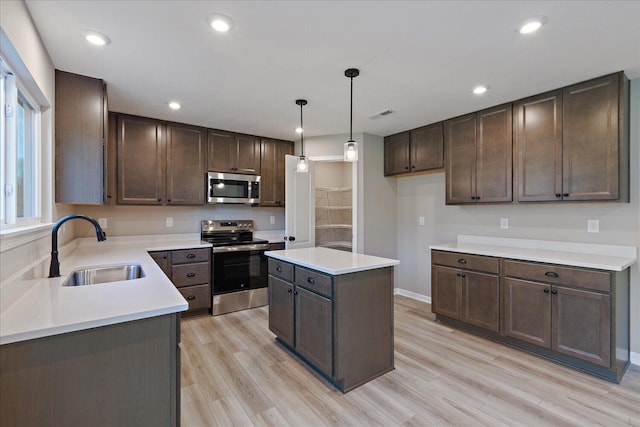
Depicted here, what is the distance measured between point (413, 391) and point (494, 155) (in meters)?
2.43

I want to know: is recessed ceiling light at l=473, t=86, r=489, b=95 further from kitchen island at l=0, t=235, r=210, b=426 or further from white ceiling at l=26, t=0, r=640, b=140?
kitchen island at l=0, t=235, r=210, b=426

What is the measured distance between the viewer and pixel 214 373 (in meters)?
2.41

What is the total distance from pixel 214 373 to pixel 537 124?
11.8ft

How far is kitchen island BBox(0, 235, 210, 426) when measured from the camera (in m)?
1.07

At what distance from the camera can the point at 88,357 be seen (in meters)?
1.16

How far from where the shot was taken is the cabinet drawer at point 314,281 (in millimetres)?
2152

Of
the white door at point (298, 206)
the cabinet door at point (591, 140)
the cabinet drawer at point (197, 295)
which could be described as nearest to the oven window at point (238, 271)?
the cabinet drawer at point (197, 295)

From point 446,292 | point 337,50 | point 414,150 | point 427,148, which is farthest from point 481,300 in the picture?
point 337,50

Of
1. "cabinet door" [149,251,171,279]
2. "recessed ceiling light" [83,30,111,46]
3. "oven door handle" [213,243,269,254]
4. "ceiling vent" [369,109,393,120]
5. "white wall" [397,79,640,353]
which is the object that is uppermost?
"recessed ceiling light" [83,30,111,46]

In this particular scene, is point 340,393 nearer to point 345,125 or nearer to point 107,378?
point 107,378

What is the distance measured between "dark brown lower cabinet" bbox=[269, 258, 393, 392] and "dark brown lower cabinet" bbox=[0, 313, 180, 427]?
1070mm

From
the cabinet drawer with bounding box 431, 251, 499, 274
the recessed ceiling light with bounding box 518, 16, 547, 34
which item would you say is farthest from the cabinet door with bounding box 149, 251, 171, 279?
the recessed ceiling light with bounding box 518, 16, 547, 34

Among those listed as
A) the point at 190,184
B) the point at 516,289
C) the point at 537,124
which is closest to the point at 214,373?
the point at 190,184

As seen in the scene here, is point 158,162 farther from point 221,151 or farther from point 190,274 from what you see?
point 190,274
